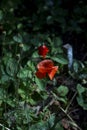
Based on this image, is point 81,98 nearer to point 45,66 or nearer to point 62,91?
point 62,91

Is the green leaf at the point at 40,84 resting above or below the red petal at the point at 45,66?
below

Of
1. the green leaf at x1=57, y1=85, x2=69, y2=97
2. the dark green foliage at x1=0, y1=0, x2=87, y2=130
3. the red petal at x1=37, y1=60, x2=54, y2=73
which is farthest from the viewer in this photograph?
the green leaf at x1=57, y1=85, x2=69, y2=97

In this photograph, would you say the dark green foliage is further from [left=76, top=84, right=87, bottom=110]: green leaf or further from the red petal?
the red petal

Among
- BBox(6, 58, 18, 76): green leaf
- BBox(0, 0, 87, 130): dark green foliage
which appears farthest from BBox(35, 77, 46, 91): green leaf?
BBox(6, 58, 18, 76): green leaf

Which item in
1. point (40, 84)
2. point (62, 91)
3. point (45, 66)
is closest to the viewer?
point (45, 66)

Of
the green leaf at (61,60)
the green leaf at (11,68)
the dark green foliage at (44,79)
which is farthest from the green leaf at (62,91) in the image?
the green leaf at (11,68)

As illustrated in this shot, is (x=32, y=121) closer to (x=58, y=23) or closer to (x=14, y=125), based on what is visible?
(x=14, y=125)

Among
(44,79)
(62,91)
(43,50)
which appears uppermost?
(43,50)

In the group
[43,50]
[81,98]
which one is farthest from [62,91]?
[43,50]

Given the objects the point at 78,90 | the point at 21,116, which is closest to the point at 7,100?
the point at 21,116

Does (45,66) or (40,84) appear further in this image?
(40,84)

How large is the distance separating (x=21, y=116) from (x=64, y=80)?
59 cm

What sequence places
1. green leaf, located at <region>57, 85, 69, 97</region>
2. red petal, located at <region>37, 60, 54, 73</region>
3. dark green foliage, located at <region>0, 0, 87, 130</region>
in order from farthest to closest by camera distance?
green leaf, located at <region>57, 85, 69, 97</region> → dark green foliage, located at <region>0, 0, 87, 130</region> → red petal, located at <region>37, 60, 54, 73</region>

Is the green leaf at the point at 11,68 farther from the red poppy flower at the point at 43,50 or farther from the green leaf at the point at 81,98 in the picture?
the green leaf at the point at 81,98
